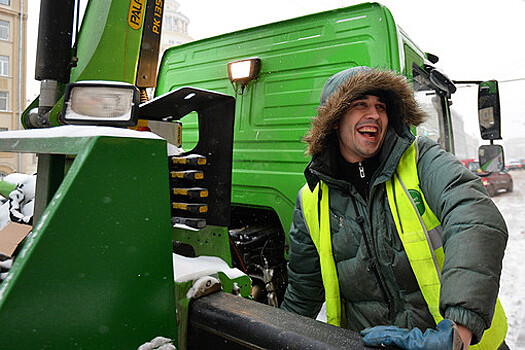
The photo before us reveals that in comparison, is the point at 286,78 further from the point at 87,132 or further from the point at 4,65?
the point at 4,65

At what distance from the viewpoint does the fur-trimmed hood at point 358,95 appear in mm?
1661

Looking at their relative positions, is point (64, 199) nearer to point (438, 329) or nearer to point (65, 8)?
point (438, 329)

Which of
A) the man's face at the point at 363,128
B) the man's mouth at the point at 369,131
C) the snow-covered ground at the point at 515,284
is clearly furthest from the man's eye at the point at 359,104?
the snow-covered ground at the point at 515,284

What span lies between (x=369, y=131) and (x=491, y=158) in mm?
2712

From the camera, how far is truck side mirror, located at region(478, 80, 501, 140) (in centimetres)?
368

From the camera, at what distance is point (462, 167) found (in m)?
1.37

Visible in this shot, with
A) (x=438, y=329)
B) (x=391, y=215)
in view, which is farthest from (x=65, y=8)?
(x=438, y=329)

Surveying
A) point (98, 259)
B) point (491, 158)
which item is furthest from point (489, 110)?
point (98, 259)

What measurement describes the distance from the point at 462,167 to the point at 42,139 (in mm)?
1436

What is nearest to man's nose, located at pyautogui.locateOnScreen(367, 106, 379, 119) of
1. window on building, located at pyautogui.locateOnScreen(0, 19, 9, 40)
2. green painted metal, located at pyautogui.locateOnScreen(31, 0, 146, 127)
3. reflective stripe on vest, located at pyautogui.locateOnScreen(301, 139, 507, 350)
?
reflective stripe on vest, located at pyautogui.locateOnScreen(301, 139, 507, 350)

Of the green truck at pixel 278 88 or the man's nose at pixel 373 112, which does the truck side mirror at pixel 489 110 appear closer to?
the green truck at pixel 278 88

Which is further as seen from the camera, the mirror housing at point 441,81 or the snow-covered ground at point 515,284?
the mirror housing at point 441,81

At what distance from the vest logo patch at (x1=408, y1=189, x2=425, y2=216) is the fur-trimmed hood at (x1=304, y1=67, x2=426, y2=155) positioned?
378 millimetres

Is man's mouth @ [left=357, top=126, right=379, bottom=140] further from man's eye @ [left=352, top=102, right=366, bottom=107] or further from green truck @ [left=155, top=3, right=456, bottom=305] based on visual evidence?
green truck @ [left=155, top=3, right=456, bottom=305]
